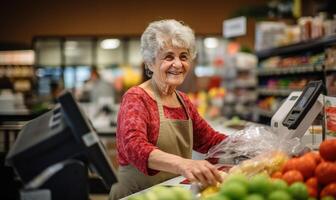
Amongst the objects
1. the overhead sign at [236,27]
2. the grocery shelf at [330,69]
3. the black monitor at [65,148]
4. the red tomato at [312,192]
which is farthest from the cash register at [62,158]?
the overhead sign at [236,27]

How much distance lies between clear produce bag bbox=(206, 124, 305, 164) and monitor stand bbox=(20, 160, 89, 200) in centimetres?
115

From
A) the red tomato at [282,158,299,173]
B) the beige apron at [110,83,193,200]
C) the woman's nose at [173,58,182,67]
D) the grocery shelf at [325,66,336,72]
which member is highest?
the woman's nose at [173,58,182,67]

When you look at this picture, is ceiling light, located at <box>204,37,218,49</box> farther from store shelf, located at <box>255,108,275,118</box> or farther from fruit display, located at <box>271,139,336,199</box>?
fruit display, located at <box>271,139,336,199</box>

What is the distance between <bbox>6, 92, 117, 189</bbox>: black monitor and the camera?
4.98ft

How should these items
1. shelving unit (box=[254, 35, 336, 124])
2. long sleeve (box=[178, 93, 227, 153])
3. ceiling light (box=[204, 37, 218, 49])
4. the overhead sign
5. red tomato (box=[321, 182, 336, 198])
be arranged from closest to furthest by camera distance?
1. red tomato (box=[321, 182, 336, 198])
2. long sleeve (box=[178, 93, 227, 153])
3. shelving unit (box=[254, 35, 336, 124])
4. the overhead sign
5. ceiling light (box=[204, 37, 218, 49])

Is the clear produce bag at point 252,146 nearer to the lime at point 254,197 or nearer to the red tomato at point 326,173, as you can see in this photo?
the red tomato at point 326,173

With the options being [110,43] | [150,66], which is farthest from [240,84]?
[150,66]

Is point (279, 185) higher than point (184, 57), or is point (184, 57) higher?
point (184, 57)

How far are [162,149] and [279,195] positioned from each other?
1.18 metres

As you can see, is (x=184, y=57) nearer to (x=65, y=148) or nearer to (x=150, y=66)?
(x=150, y=66)

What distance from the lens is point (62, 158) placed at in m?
1.55

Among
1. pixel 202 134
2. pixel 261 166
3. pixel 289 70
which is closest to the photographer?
pixel 261 166

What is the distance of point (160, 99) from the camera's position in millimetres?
2820

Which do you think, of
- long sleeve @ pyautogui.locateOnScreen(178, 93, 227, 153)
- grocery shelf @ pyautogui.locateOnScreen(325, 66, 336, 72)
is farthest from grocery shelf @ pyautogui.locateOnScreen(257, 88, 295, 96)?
long sleeve @ pyautogui.locateOnScreen(178, 93, 227, 153)
